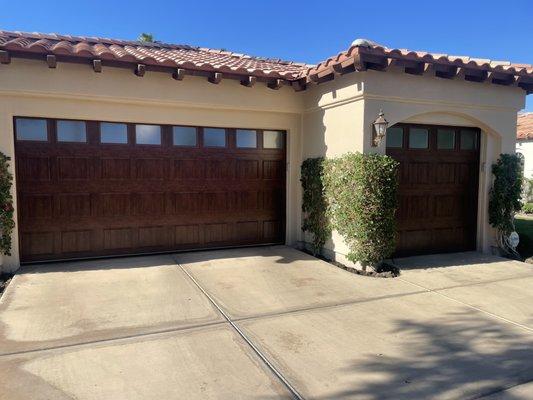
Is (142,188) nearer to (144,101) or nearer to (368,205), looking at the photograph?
(144,101)

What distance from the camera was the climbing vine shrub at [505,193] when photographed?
7867mm

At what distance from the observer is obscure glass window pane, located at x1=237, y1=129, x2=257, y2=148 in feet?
26.8

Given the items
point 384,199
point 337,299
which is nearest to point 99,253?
point 337,299

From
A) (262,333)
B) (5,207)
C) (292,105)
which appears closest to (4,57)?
(5,207)

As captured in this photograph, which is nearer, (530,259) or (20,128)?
(20,128)

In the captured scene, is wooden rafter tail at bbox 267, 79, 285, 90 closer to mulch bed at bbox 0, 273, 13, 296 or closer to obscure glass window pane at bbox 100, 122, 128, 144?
obscure glass window pane at bbox 100, 122, 128, 144

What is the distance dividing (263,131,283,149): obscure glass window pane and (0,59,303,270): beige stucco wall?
18 cm

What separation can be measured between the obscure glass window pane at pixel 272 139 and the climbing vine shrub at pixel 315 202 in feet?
2.28

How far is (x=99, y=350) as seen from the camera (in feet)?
12.6

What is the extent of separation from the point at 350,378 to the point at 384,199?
12.1 ft

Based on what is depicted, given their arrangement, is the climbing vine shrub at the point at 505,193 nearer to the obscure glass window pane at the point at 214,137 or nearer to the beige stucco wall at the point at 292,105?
the beige stucco wall at the point at 292,105

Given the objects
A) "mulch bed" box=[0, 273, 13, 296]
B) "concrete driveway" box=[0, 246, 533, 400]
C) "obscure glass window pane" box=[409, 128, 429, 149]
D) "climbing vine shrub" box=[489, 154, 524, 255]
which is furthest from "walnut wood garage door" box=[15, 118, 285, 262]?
"climbing vine shrub" box=[489, 154, 524, 255]

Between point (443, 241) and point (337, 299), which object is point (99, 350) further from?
point (443, 241)

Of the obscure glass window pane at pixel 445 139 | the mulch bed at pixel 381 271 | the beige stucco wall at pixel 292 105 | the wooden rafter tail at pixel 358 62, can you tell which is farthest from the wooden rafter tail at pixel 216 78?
the obscure glass window pane at pixel 445 139
